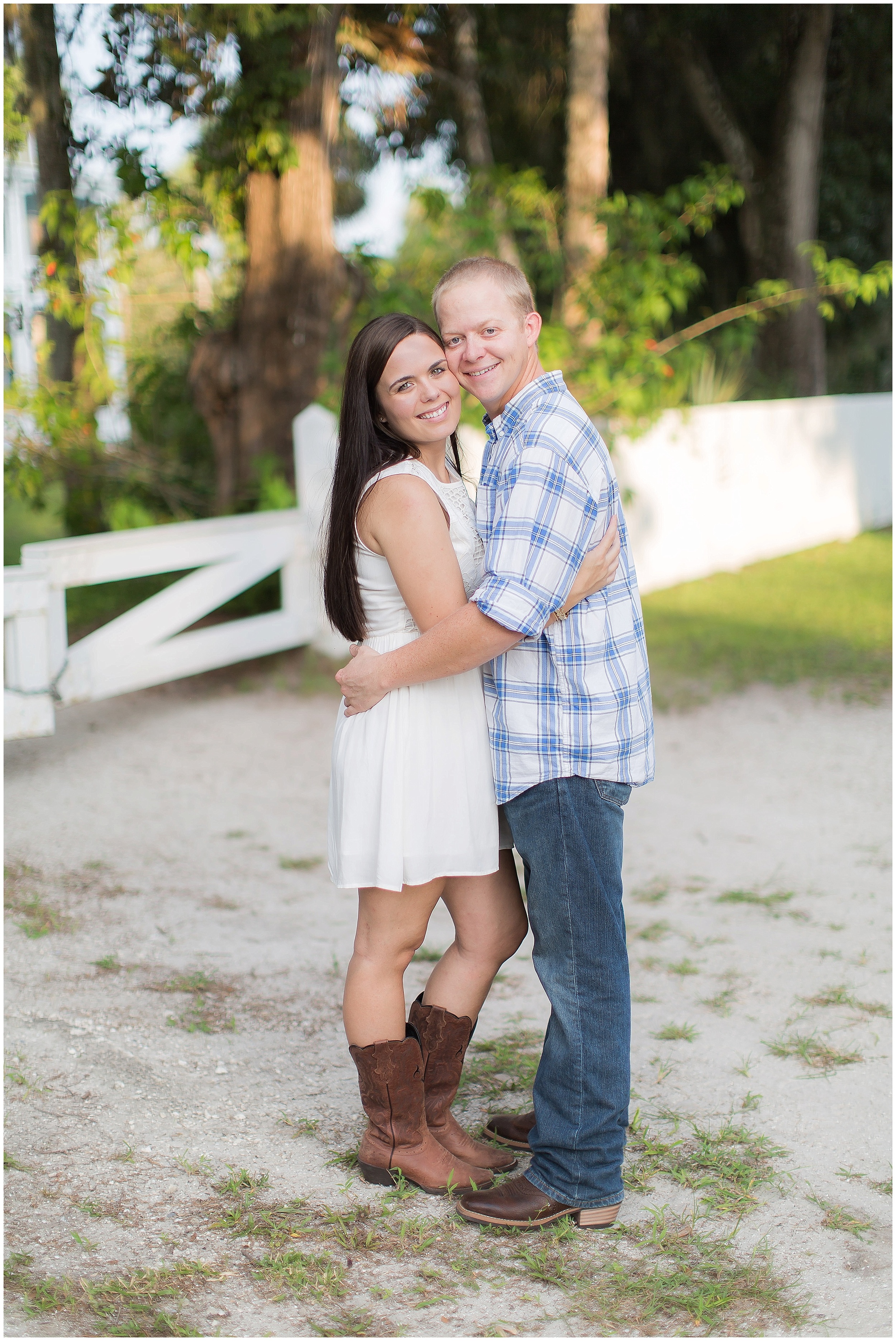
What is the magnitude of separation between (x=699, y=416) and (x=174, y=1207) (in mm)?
9683

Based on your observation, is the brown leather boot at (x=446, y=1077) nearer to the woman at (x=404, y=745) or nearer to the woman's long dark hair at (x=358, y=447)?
the woman at (x=404, y=745)

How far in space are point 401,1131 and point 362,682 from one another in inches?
41.5

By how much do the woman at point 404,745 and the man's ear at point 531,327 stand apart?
0.59 ft

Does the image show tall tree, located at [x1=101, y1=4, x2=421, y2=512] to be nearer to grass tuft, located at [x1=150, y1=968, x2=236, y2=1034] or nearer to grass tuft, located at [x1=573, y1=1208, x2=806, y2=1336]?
grass tuft, located at [x1=150, y1=968, x2=236, y2=1034]

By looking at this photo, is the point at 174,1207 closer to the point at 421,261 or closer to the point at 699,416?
the point at 421,261

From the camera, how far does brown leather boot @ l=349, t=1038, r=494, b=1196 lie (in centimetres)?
266

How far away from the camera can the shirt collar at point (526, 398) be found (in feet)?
8.14

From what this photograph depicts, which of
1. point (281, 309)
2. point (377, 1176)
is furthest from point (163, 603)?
point (377, 1176)

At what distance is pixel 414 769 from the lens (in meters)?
2.58

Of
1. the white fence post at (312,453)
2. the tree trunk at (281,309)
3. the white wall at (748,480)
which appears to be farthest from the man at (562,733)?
the tree trunk at (281,309)

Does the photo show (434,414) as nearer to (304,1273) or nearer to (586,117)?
(304,1273)

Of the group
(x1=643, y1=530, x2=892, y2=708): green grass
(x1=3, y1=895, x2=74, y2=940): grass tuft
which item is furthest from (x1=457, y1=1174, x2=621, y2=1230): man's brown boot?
(x1=643, y1=530, x2=892, y2=708): green grass

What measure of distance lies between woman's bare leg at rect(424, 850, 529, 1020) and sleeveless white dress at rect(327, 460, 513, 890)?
0.43ft

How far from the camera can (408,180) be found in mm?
10383
